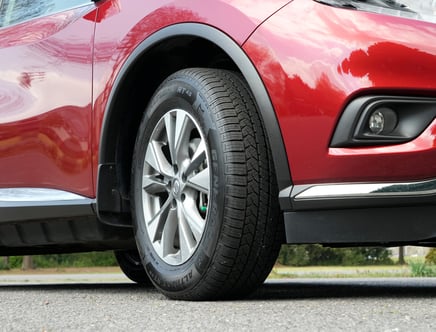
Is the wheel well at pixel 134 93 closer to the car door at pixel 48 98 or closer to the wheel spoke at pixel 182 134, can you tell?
the car door at pixel 48 98

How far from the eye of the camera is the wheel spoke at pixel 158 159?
12.0 feet

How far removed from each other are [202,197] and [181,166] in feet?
0.52

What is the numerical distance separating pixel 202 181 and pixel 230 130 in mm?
241

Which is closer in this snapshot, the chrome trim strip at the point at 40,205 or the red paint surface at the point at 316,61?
the red paint surface at the point at 316,61

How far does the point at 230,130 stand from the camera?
336cm

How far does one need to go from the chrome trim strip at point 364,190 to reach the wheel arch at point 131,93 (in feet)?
2.49

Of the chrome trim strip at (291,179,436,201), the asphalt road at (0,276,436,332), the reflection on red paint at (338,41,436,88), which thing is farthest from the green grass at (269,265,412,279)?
the reflection on red paint at (338,41,436,88)

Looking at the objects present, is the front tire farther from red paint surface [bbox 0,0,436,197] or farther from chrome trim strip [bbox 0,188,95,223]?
chrome trim strip [bbox 0,188,95,223]

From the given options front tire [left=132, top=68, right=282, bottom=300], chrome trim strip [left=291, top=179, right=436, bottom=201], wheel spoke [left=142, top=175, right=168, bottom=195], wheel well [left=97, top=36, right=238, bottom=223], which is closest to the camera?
chrome trim strip [left=291, top=179, right=436, bottom=201]

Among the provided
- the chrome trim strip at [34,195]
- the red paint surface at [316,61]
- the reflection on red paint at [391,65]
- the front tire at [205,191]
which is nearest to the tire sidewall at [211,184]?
the front tire at [205,191]

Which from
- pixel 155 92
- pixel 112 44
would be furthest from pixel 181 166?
pixel 112 44

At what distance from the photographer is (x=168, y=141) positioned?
3678mm

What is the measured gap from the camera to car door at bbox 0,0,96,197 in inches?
160

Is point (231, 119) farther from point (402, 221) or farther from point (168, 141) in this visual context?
point (402, 221)
